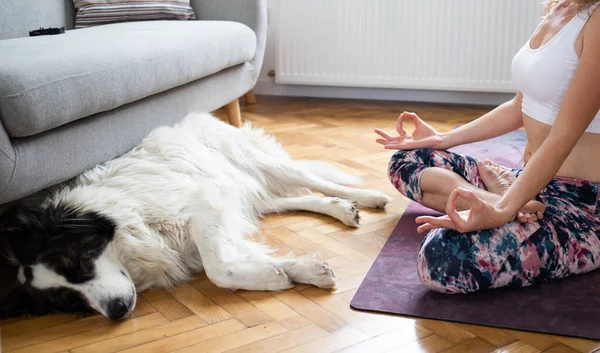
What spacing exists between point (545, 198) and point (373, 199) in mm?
776

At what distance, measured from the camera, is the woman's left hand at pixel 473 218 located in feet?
5.33

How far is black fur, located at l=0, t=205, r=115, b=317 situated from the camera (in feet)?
5.79

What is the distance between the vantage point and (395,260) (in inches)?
80.5

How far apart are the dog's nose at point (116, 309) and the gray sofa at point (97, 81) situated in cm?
41

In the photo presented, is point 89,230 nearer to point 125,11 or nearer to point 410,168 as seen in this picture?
point 410,168

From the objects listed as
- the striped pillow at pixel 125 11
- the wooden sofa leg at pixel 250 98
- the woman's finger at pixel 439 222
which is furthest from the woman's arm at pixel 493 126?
the wooden sofa leg at pixel 250 98

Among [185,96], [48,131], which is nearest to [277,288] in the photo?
[48,131]

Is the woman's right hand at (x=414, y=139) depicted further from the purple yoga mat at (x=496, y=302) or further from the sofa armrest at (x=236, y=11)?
the sofa armrest at (x=236, y=11)

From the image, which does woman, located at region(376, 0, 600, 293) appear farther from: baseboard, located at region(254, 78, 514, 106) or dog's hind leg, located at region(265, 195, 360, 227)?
baseboard, located at region(254, 78, 514, 106)

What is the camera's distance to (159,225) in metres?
2.03

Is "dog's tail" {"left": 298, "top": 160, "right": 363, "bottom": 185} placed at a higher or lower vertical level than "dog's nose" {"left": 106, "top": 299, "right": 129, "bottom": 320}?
lower

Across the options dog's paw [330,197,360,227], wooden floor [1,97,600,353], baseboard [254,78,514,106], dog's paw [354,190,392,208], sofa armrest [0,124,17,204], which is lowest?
baseboard [254,78,514,106]

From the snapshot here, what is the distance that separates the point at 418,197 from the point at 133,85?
1008mm

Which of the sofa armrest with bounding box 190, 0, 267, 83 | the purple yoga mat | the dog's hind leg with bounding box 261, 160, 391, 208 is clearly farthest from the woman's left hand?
the sofa armrest with bounding box 190, 0, 267, 83
